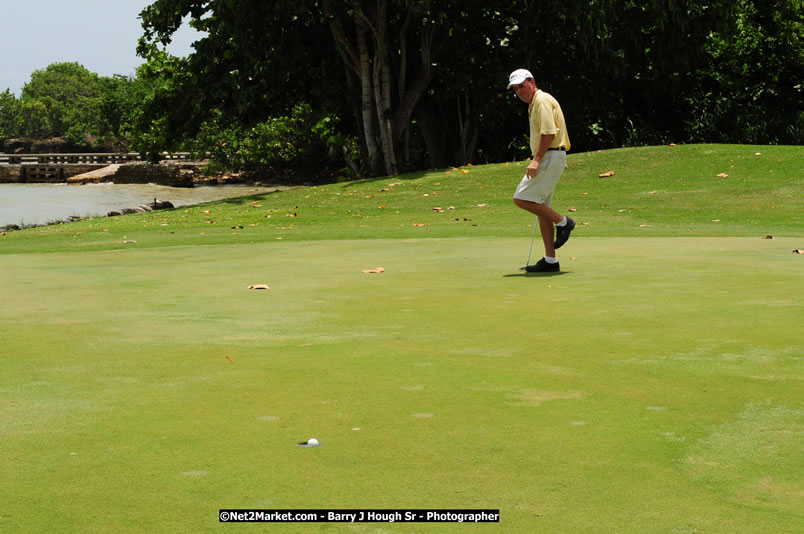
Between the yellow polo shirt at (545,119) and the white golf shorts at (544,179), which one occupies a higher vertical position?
the yellow polo shirt at (545,119)

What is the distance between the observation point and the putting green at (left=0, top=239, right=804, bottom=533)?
3479mm

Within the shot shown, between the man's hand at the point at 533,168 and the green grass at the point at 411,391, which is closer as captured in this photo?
the green grass at the point at 411,391

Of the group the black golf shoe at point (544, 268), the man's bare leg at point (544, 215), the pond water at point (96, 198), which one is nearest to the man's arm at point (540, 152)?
the man's bare leg at point (544, 215)

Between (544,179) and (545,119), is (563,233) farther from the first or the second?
(545,119)

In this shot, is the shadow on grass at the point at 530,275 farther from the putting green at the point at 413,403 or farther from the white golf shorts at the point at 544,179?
the white golf shorts at the point at 544,179

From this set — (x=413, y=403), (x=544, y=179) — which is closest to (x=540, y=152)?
(x=544, y=179)

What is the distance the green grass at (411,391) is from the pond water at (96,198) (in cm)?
2926

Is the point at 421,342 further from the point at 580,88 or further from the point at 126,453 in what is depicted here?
the point at 580,88

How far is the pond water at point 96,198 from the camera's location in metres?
40.2

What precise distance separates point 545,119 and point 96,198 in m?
42.5

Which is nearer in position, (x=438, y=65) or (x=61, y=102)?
(x=438, y=65)

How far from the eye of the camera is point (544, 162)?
10.3 meters

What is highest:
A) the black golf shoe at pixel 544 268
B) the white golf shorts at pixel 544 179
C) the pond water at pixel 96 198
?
the white golf shorts at pixel 544 179

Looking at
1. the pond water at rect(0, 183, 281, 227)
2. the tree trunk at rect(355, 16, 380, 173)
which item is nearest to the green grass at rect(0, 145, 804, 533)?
the tree trunk at rect(355, 16, 380, 173)
